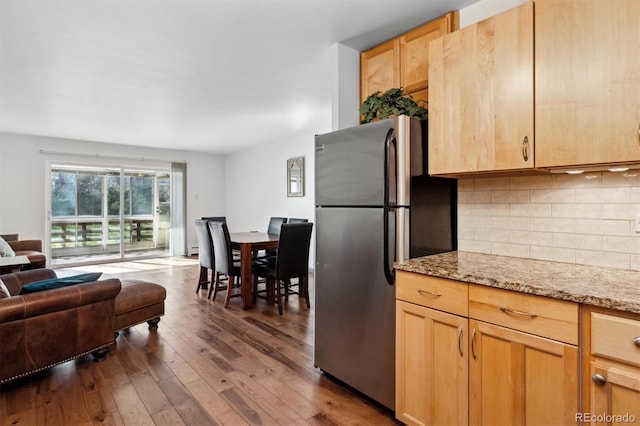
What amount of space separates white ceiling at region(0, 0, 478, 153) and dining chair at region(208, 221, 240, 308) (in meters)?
1.53

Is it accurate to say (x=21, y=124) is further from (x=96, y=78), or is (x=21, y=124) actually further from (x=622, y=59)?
(x=622, y=59)

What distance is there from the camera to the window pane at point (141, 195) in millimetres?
7102

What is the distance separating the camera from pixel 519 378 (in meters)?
1.34

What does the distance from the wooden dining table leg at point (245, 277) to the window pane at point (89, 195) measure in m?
4.52

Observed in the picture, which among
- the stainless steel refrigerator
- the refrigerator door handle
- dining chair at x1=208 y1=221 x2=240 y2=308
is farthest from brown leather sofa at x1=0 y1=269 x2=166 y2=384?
the refrigerator door handle

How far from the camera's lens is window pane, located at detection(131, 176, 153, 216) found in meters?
7.10

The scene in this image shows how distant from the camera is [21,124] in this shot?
5.03 meters

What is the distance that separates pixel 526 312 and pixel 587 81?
1006 mm

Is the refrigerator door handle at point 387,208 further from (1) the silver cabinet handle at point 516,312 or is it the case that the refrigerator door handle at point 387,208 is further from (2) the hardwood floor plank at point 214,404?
(2) the hardwood floor plank at point 214,404

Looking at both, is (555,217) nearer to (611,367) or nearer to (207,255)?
(611,367)

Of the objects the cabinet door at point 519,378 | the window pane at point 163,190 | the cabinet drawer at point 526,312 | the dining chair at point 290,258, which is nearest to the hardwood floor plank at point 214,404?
the cabinet door at point 519,378

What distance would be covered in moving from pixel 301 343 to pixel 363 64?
2392mm

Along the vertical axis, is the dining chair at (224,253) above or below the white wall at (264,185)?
below

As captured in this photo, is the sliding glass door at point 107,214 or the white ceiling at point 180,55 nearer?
the white ceiling at point 180,55
